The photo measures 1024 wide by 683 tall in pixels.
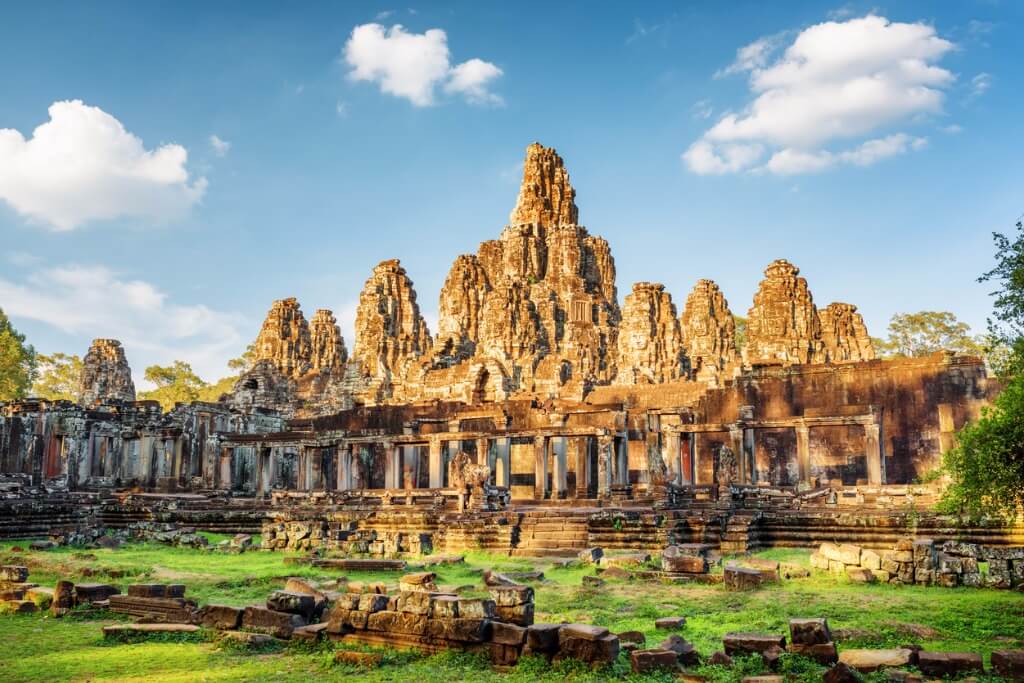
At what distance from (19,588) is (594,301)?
64645 millimetres

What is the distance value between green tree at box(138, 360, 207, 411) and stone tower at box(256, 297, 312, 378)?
10.3 metres

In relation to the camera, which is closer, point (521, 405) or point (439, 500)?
point (439, 500)

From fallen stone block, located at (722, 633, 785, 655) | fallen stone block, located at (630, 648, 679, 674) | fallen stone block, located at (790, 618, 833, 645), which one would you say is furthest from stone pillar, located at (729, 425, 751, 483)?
fallen stone block, located at (630, 648, 679, 674)

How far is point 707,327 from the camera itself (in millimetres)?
71875

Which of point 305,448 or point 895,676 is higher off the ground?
point 305,448

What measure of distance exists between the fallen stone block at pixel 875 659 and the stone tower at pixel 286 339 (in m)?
69.7

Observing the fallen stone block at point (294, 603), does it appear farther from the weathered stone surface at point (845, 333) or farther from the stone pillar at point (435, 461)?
the weathered stone surface at point (845, 333)

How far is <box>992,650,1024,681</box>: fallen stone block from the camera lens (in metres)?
6.86

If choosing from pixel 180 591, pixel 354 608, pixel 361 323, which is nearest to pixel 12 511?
pixel 180 591

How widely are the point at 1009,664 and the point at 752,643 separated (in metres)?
2.11

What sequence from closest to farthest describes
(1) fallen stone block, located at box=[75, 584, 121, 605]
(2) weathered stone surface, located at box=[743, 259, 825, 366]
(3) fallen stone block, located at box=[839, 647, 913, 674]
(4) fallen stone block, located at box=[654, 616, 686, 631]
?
(3) fallen stone block, located at box=[839, 647, 913, 674] < (4) fallen stone block, located at box=[654, 616, 686, 631] < (1) fallen stone block, located at box=[75, 584, 121, 605] < (2) weathered stone surface, located at box=[743, 259, 825, 366]

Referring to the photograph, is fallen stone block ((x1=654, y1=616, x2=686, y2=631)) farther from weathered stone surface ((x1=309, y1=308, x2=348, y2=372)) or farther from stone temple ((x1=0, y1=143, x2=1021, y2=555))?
weathered stone surface ((x1=309, y1=308, x2=348, y2=372))

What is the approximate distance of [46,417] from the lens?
1569 inches

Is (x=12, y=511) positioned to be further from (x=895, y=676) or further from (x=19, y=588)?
(x=895, y=676)
